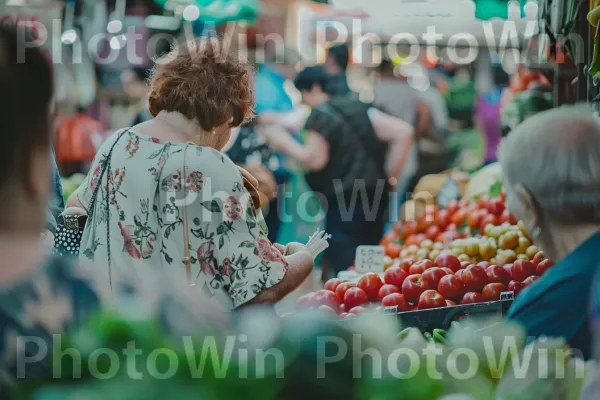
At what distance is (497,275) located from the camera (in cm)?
327

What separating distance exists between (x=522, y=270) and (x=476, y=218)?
1.13 metres

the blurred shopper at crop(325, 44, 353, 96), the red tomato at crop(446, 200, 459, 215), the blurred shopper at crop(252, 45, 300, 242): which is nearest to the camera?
the red tomato at crop(446, 200, 459, 215)

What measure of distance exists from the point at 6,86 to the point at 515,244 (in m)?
3.08

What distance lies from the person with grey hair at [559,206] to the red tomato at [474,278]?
1760mm

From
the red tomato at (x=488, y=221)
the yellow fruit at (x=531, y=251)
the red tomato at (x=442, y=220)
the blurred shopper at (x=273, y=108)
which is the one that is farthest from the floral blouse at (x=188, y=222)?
the blurred shopper at (x=273, y=108)

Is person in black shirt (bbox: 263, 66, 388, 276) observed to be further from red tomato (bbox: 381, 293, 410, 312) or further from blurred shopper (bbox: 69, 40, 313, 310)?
blurred shopper (bbox: 69, 40, 313, 310)

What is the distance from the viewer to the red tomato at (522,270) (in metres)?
3.29

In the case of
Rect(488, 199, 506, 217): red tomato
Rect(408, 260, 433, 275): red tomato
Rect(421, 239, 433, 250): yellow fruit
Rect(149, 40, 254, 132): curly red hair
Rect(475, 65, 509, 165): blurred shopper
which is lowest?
Rect(421, 239, 433, 250): yellow fruit

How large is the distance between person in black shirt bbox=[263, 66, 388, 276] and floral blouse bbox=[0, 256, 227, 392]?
3.97 m

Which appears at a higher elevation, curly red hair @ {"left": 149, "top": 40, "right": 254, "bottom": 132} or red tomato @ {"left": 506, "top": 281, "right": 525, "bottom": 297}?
curly red hair @ {"left": 149, "top": 40, "right": 254, "bottom": 132}

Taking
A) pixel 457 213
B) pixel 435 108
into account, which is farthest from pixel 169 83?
pixel 435 108

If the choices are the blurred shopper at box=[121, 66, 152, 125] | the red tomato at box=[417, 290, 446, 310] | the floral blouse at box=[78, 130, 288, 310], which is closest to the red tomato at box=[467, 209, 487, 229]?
the red tomato at box=[417, 290, 446, 310]

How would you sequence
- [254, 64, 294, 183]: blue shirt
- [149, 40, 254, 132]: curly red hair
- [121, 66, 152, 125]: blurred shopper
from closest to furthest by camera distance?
1. [149, 40, 254, 132]: curly red hair
2. [254, 64, 294, 183]: blue shirt
3. [121, 66, 152, 125]: blurred shopper

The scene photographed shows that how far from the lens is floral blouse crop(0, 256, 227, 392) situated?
3.50 ft
